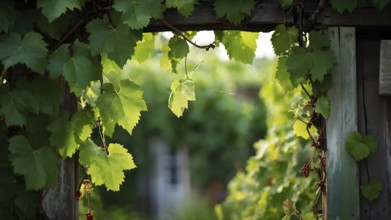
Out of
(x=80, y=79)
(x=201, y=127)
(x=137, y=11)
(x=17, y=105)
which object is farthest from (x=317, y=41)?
(x=201, y=127)

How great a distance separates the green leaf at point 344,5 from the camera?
9.05 ft

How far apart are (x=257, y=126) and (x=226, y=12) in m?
12.3

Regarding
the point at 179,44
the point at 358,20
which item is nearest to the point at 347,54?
the point at 358,20

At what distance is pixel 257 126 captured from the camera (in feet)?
49.0

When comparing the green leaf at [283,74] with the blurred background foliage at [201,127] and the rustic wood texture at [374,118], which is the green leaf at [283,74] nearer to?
the rustic wood texture at [374,118]

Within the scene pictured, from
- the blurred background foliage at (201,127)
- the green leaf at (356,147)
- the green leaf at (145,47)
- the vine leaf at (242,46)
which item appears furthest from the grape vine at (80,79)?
the blurred background foliage at (201,127)

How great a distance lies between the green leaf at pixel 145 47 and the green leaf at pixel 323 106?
1.05 m

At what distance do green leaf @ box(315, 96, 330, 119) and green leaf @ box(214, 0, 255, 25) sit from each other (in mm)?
506

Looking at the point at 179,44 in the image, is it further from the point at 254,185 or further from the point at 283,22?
the point at 254,185

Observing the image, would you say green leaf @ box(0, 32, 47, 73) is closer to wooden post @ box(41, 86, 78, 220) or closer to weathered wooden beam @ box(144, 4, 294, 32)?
wooden post @ box(41, 86, 78, 220)

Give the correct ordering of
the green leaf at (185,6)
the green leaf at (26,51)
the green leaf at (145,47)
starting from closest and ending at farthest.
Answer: the green leaf at (26,51) < the green leaf at (185,6) < the green leaf at (145,47)

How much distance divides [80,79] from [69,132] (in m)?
0.27

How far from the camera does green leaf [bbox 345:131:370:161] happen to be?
111 inches

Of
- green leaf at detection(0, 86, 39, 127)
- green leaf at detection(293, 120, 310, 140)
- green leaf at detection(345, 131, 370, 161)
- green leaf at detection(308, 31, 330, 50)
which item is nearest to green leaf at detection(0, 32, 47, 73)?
green leaf at detection(0, 86, 39, 127)
